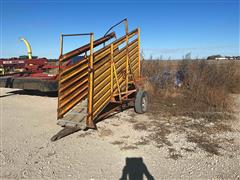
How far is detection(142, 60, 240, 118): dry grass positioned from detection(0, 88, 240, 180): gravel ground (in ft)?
4.17

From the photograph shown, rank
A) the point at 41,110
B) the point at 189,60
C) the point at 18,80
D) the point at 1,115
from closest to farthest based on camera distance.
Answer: the point at 1,115
the point at 41,110
the point at 18,80
the point at 189,60

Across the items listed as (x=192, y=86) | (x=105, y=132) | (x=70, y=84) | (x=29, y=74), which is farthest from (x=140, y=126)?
(x=29, y=74)

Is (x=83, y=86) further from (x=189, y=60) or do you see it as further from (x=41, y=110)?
(x=189, y=60)

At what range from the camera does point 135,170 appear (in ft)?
9.72

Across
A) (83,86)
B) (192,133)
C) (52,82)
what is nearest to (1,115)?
(52,82)

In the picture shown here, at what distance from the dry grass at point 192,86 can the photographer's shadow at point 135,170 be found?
3.10 m

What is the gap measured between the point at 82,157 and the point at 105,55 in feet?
7.59

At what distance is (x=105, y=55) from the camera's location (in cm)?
463

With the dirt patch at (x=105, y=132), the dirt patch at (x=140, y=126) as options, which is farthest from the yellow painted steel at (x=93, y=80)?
the dirt patch at (x=140, y=126)

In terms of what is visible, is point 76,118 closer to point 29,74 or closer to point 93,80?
point 93,80

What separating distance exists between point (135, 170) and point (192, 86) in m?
6.72

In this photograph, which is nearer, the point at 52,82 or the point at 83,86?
the point at 83,86

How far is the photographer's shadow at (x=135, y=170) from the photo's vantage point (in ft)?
9.18

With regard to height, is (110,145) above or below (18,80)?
below
